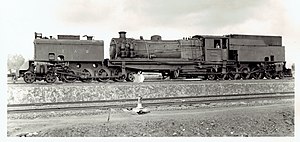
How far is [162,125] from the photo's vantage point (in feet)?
18.5

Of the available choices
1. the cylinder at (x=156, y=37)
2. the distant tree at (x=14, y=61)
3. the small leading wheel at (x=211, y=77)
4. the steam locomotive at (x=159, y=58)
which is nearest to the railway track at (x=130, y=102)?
the distant tree at (x=14, y=61)

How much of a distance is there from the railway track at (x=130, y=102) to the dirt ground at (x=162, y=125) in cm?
28

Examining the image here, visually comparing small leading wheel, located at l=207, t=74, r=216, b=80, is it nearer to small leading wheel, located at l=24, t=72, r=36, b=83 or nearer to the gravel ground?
the gravel ground

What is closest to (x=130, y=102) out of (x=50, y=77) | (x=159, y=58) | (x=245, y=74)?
(x=50, y=77)

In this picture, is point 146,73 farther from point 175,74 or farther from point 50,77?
point 50,77

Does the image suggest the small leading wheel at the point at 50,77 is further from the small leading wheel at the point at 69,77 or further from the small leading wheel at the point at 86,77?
the small leading wheel at the point at 86,77

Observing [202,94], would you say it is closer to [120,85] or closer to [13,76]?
[120,85]

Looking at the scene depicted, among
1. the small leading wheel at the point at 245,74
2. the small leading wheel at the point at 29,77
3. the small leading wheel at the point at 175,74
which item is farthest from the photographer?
the small leading wheel at the point at 245,74

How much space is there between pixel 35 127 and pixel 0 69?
1.17 m

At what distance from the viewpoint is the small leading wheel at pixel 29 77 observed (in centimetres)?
814

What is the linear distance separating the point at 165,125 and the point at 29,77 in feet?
13.5

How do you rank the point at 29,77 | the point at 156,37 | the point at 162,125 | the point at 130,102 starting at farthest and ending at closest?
the point at 156,37 < the point at 29,77 < the point at 130,102 < the point at 162,125

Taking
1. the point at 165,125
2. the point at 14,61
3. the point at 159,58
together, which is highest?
the point at 159,58

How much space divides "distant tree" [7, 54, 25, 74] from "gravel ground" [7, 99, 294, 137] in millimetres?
1261
